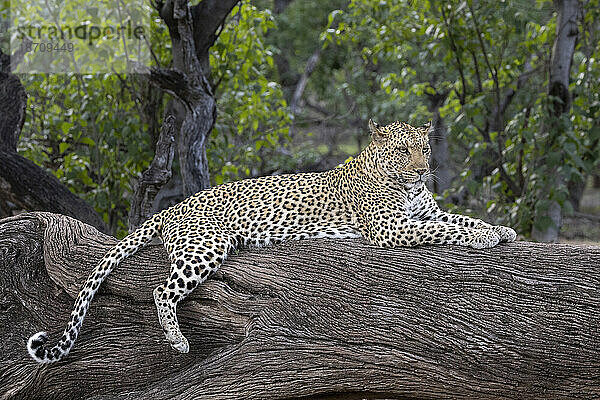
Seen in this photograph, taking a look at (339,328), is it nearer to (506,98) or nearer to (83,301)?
(83,301)

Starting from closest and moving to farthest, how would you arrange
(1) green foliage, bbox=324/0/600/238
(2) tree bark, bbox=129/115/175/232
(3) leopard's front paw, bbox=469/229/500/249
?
(3) leopard's front paw, bbox=469/229/500/249 < (2) tree bark, bbox=129/115/175/232 < (1) green foliage, bbox=324/0/600/238

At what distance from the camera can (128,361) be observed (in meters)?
4.86

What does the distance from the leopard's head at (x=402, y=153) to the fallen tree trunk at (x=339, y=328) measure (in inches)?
21.9

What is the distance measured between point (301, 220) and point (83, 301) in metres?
1.60

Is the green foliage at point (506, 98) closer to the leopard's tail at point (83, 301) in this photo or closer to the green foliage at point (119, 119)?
the green foliage at point (119, 119)

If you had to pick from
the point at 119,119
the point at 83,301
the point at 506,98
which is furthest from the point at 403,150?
the point at 506,98

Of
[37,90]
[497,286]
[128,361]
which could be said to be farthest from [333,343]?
[37,90]

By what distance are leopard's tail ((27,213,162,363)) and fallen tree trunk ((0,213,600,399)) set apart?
9 centimetres

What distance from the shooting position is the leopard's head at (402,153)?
4828mm

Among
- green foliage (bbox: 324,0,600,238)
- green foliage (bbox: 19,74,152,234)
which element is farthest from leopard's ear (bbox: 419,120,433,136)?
green foliage (bbox: 19,74,152,234)

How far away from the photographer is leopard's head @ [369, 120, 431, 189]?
4.83m

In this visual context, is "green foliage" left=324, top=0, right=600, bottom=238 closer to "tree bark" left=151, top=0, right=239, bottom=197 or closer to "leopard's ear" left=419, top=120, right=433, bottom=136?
"tree bark" left=151, top=0, right=239, bottom=197

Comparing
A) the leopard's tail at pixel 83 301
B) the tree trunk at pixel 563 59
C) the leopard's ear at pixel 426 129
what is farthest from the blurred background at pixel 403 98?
the leopard's ear at pixel 426 129

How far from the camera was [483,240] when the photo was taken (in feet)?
14.5
